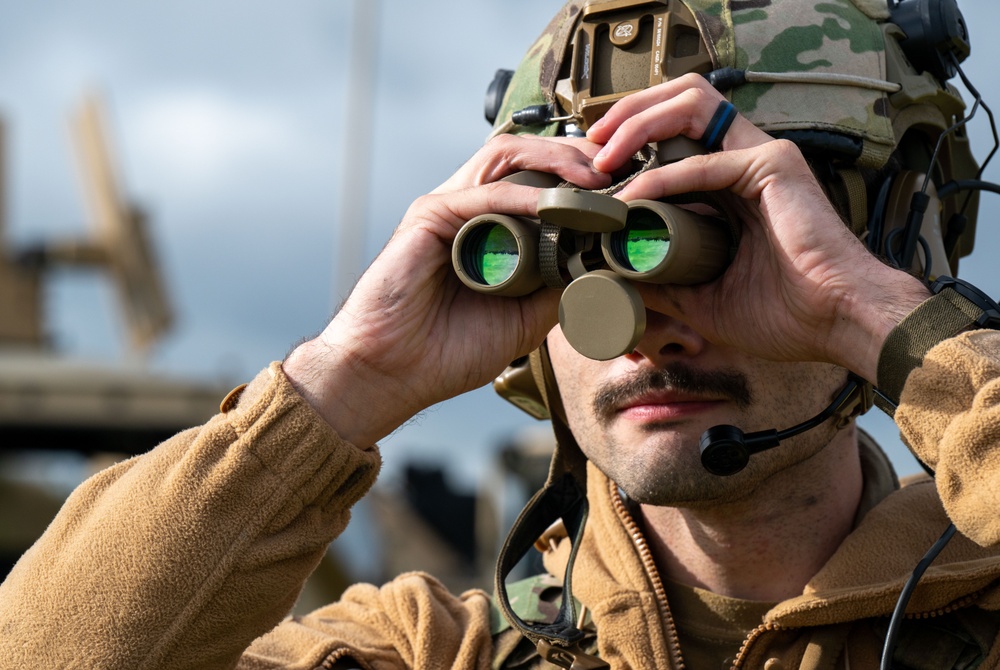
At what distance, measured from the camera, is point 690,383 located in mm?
2678

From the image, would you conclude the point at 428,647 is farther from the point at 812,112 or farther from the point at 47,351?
the point at 47,351

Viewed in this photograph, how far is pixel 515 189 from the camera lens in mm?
2420

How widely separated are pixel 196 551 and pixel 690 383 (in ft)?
3.17

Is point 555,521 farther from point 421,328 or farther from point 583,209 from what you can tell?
point 583,209

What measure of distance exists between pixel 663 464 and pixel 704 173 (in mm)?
586

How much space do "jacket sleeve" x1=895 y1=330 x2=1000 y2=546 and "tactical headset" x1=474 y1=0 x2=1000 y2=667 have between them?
393 millimetres

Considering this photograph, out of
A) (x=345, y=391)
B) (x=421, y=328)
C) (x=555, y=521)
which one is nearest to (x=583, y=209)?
(x=421, y=328)

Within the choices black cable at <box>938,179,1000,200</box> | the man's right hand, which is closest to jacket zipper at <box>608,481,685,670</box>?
the man's right hand

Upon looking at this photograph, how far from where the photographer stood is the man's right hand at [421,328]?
2584mm

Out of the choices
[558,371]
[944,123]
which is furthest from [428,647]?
[944,123]

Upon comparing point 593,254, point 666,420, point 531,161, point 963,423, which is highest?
point 531,161

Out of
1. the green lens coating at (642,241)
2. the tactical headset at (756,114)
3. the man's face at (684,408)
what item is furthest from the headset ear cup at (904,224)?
the green lens coating at (642,241)

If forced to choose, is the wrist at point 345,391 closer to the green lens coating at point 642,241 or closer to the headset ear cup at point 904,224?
the green lens coating at point 642,241

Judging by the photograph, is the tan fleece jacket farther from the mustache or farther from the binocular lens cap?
the binocular lens cap
